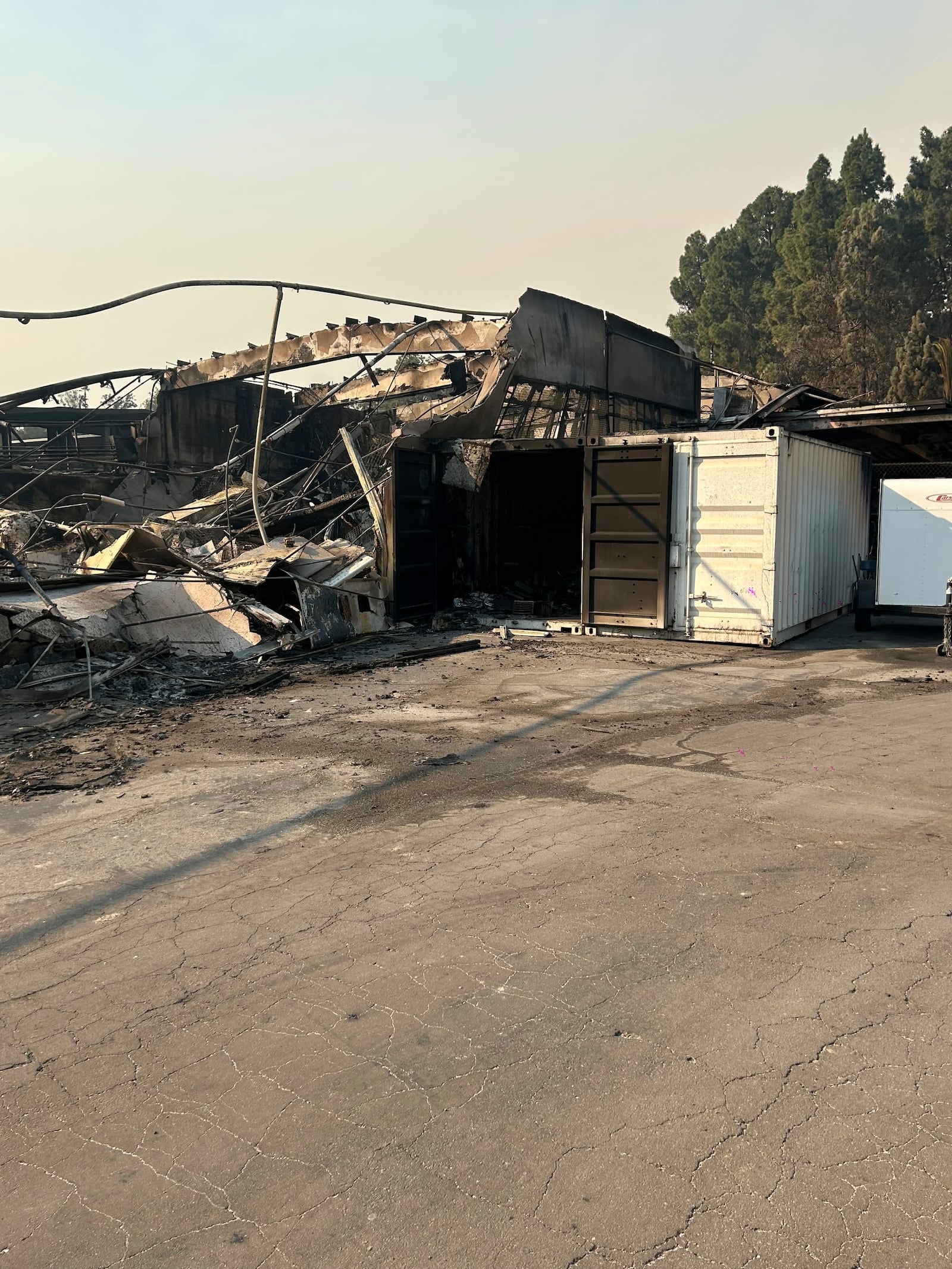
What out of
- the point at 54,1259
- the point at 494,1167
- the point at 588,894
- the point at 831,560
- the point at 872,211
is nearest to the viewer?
the point at 54,1259

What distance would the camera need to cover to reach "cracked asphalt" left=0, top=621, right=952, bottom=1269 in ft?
7.93

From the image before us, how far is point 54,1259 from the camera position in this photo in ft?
7.55

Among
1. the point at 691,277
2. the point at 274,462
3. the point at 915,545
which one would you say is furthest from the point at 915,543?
the point at 691,277

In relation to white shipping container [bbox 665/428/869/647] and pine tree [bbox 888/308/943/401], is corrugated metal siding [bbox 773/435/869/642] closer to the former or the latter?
white shipping container [bbox 665/428/869/647]

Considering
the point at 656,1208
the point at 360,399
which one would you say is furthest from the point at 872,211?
the point at 656,1208

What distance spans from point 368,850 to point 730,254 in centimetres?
6785

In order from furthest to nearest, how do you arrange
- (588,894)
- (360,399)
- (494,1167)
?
(360,399) → (588,894) → (494,1167)

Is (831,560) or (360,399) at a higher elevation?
(360,399)

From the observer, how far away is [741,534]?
12.0m

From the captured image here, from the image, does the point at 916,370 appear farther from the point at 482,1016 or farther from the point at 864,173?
the point at 482,1016

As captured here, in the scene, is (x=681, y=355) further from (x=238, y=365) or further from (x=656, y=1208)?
(x=656, y=1208)

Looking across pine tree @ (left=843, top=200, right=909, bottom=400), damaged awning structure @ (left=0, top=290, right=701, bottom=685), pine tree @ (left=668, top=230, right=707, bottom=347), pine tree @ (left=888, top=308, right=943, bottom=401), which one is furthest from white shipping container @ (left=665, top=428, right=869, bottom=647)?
pine tree @ (left=668, top=230, right=707, bottom=347)

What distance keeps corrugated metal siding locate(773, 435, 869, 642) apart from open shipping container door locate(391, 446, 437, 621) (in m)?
5.46

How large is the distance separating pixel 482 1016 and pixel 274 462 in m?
21.6
